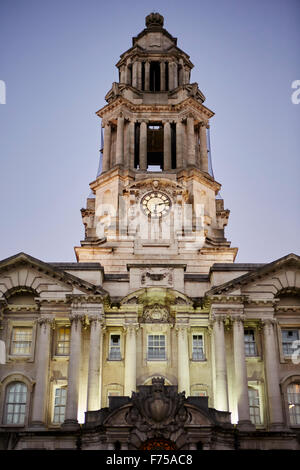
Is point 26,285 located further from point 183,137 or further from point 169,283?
point 183,137

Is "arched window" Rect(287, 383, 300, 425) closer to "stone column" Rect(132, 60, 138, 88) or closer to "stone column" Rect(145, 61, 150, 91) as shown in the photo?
"stone column" Rect(145, 61, 150, 91)

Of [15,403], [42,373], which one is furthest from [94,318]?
[15,403]

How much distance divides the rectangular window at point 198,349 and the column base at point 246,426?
221 inches

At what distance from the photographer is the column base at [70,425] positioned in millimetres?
36812

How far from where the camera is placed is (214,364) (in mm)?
40375

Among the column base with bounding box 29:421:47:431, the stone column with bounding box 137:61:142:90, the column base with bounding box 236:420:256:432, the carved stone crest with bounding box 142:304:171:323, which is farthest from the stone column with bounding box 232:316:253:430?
the stone column with bounding box 137:61:142:90

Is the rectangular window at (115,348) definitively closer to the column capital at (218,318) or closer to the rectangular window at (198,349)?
the rectangular window at (198,349)

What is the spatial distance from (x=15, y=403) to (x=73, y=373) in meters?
4.50

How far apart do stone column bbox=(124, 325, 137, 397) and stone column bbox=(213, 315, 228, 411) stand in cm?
533

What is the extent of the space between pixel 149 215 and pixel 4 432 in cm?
2224

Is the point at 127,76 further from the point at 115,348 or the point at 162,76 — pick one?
the point at 115,348

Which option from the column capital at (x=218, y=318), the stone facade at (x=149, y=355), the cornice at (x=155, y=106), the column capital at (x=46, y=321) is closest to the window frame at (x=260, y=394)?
the stone facade at (x=149, y=355)

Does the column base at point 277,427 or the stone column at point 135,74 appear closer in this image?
the column base at point 277,427

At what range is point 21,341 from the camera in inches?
1650
